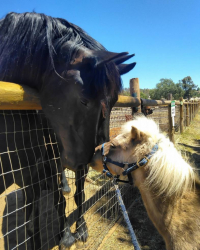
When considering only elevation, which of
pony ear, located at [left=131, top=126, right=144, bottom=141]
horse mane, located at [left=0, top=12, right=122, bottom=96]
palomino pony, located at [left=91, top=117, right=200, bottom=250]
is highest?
horse mane, located at [left=0, top=12, right=122, bottom=96]

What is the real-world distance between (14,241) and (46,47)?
279cm

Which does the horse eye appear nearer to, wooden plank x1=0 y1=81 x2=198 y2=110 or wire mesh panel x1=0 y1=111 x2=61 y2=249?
wooden plank x1=0 y1=81 x2=198 y2=110

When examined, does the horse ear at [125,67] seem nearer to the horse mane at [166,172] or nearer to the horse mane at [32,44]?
the horse mane at [32,44]

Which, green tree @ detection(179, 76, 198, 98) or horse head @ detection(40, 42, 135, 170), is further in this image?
green tree @ detection(179, 76, 198, 98)

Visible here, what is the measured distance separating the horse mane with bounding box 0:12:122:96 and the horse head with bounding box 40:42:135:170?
7 cm

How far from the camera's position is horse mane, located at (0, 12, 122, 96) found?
145 cm

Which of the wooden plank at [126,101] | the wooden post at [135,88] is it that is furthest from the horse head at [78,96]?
the wooden post at [135,88]

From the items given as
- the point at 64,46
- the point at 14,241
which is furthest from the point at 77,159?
the point at 14,241

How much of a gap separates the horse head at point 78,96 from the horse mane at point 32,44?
0.07m

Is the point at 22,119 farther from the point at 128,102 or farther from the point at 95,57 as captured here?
the point at 128,102

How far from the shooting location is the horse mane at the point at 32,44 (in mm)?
1448

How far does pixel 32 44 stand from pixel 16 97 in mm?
604

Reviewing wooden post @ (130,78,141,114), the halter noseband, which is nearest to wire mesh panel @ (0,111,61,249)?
the halter noseband

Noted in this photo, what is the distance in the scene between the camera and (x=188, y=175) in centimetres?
148
